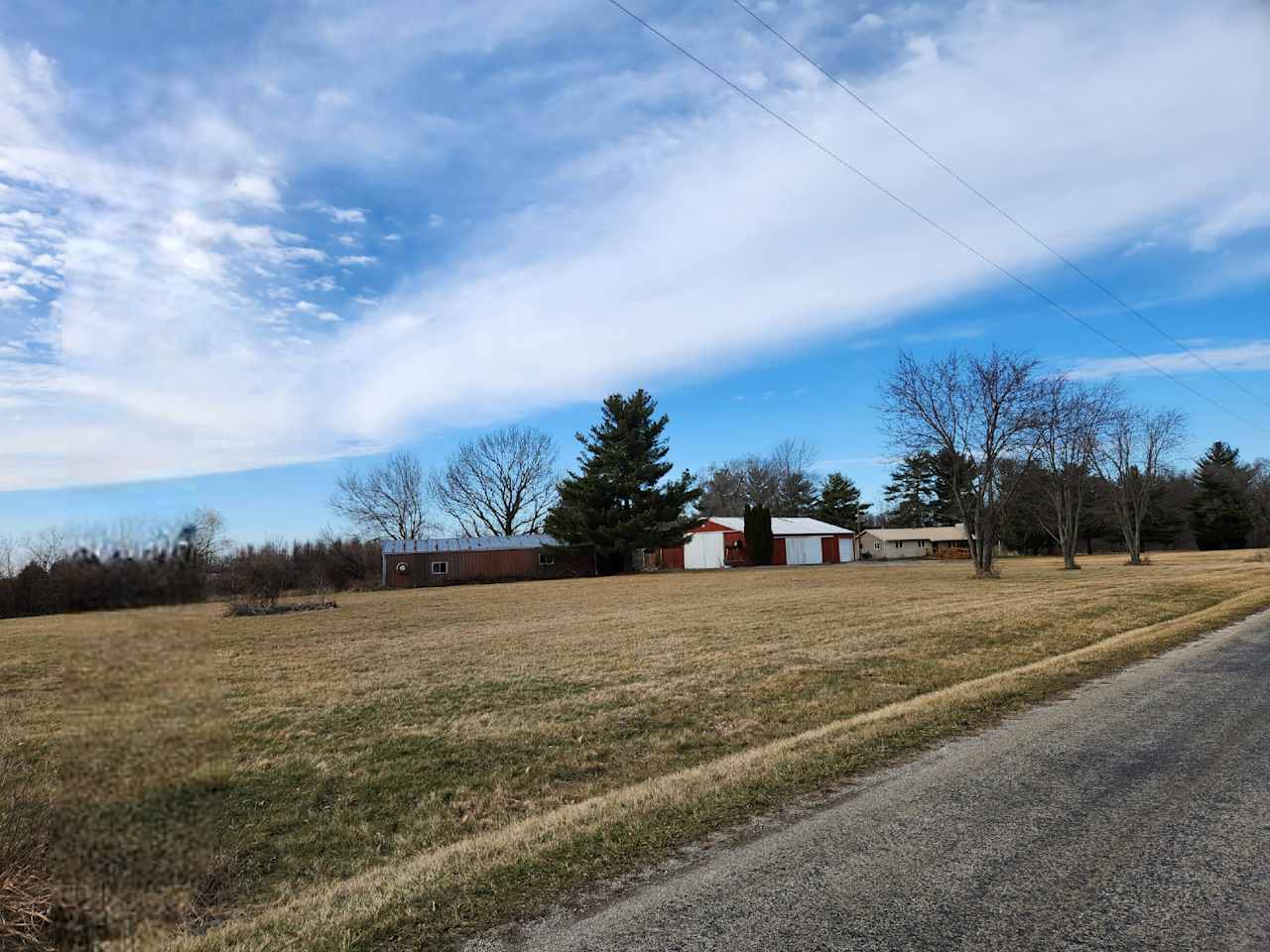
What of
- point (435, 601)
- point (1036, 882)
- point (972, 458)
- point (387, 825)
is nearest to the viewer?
point (1036, 882)

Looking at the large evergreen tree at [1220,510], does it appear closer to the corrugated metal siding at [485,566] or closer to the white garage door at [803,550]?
the white garage door at [803,550]

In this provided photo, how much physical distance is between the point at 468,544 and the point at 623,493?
1130 centimetres

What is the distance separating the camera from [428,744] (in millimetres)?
7453

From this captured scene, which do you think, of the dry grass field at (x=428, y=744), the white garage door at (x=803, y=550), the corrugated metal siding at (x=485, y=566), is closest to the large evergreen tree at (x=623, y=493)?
the corrugated metal siding at (x=485, y=566)

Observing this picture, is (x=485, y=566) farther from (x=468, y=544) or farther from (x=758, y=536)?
(x=758, y=536)

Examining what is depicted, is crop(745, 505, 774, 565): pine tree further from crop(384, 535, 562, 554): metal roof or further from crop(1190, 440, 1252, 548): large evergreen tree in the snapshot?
crop(1190, 440, 1252, 548): large evergreen tree

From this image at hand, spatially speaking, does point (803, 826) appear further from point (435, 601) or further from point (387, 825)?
point (435, 601)

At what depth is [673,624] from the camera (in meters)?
17.0

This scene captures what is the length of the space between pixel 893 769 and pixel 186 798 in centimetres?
496

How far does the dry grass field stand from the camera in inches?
78.7

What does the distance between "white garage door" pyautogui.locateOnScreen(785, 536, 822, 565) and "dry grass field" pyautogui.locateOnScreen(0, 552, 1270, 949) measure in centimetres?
4476

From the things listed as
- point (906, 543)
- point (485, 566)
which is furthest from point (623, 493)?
point (906, 543)

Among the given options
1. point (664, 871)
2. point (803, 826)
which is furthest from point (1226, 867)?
point (664, 871)

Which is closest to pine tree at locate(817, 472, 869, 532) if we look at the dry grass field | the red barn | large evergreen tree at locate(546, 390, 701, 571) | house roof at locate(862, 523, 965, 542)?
house roof at locate(862, 523, 965, 542)
